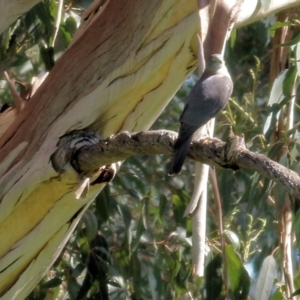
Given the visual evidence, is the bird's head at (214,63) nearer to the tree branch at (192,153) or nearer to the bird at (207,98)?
the bird at (207,98)

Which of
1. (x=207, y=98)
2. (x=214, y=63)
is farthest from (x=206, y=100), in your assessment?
(x=214, y=63)

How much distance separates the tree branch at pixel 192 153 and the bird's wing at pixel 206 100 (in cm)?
17

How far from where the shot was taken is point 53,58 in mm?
1684

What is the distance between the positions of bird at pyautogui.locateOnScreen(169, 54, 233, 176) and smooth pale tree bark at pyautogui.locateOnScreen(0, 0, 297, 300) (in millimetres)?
53

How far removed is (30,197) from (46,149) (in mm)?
94

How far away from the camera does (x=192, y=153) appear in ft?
3.22

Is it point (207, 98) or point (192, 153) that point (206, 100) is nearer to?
point (207, 98)

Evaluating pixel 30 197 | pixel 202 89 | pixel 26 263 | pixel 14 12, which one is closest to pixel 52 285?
pixel 26 263

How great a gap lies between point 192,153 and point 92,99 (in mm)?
339

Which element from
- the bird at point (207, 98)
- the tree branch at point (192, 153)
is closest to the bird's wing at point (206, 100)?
the bird at point (207, 98)

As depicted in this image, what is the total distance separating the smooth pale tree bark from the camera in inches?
49.8

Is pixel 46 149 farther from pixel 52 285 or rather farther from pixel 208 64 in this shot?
pixel 52 285

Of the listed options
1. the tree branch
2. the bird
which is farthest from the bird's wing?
the tree branch

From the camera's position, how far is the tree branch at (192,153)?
2.68 ft
